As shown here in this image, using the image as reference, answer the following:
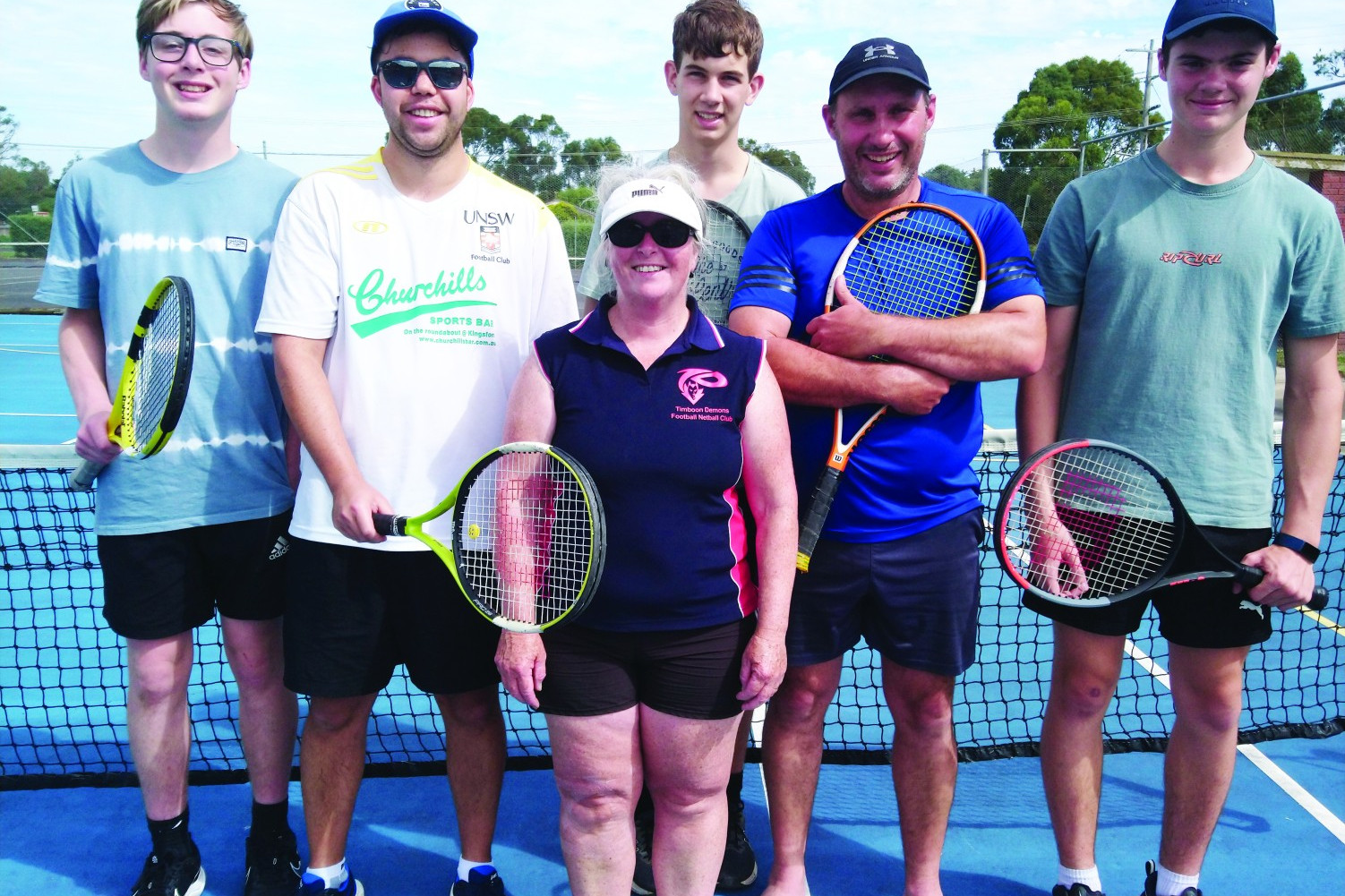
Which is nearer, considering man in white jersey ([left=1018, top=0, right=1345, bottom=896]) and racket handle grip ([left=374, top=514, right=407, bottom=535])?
racket handle grip ([left=374, top=514, right=407, bottom=535])

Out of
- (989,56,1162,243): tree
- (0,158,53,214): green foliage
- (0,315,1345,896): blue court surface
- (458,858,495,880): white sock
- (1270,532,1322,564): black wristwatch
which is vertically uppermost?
(989,56,1162,243): tree

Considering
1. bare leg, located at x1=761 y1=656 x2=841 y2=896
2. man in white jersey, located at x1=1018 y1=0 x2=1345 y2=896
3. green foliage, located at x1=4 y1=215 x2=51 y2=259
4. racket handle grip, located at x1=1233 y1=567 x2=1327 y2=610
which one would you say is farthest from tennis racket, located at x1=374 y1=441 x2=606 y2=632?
green foliage, located at x1=4 y1=215 x2=51 y2=259

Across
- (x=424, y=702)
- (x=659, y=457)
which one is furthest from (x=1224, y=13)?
(x=424, y=702)

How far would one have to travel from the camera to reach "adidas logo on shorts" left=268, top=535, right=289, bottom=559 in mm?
2717

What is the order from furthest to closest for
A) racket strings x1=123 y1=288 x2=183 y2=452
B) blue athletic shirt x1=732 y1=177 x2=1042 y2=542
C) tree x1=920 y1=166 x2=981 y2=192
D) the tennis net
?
tree x1=920 y1=166 x2=981 y2=192 < the tennis net < blue athletic shirt x1=732 y1=177 x2=1042 y2=542 < racket strings x1=123 y1=288 x2=183 y2=452

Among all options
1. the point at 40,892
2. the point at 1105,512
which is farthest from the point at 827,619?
the point at 40,892

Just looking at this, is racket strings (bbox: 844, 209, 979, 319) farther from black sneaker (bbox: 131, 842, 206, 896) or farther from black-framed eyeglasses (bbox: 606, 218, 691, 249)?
black sneaker (bbox: 131, 842, 206, 896)

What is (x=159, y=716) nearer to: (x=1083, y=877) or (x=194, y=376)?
(x=194, y=376)

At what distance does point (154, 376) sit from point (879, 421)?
5.78 feet

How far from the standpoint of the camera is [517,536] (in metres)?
2.22

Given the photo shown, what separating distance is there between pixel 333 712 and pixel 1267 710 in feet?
11.7

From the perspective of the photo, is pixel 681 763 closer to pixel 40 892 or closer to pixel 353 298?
pixel 353 298

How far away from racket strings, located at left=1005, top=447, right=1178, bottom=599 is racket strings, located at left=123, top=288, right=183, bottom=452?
6.61 feet

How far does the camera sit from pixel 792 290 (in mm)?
2518
